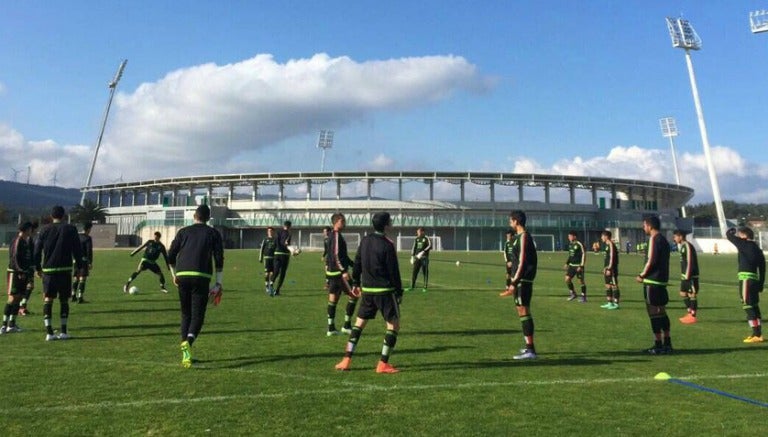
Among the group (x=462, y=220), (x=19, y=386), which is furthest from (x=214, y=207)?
(x=19, y=386)

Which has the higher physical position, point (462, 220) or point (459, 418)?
point (462, 220)

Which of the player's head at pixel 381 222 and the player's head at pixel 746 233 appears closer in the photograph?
the player's head at pixel 381 222

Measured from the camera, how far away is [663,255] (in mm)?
9594

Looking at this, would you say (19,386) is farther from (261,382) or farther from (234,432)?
(234,432)

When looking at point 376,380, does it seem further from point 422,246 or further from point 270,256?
point 422,246

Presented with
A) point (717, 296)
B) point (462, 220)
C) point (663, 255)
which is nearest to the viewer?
point (663, 255)

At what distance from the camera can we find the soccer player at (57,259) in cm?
990

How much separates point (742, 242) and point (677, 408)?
6464 mm

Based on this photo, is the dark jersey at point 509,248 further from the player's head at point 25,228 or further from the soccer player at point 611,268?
the player's head at point 25,228

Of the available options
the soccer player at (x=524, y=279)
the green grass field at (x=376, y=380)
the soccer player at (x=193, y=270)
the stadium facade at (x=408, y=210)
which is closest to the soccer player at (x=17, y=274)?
the green grass field at (x=376, y=380)

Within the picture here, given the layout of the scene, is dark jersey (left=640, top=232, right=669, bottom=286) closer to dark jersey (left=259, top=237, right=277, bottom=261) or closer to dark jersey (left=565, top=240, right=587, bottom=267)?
dark jersey (left=565, top=240, right=587, bottom=267)

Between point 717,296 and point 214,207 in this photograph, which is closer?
point 717,296

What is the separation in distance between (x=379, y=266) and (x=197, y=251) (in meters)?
2.61

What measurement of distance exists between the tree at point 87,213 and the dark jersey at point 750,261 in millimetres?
107100
